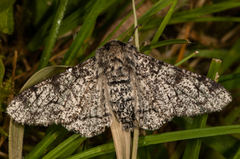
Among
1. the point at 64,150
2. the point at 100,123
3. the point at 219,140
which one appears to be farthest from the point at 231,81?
the point at 64,150

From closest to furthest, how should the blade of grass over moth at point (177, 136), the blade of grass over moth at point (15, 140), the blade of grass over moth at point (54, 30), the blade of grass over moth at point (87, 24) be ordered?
1. the blade of grass over moth at point (177, 136)
2. the blade of grass over moth at point (15, 140)
3. the blade of grass over moth at point (87, 24)
4. the blade of grass over moth at point (54, 30)

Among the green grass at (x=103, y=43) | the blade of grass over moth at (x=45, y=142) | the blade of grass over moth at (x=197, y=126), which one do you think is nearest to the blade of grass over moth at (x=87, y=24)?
the green grass at (x=103, y=43)

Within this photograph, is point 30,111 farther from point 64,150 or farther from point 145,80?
point 145,80

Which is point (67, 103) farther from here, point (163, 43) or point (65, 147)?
point (163, 43)

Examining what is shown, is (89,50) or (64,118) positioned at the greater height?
(89,50)

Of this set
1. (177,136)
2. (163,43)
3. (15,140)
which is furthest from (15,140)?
(163,43)

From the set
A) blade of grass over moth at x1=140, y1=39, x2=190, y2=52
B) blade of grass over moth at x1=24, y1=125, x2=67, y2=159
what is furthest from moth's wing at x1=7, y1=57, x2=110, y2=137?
blade of grass over moth at x1=140, y1=39, x2=190, y2=52

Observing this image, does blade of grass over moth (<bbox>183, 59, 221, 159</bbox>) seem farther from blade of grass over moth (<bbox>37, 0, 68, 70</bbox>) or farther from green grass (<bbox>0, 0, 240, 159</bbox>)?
blade of grass over moth (<bbox>37, 0, 68, 70</bbox>)

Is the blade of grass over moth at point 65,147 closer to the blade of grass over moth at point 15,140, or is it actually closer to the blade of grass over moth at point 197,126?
the blade of grass over moth at point 15,140
